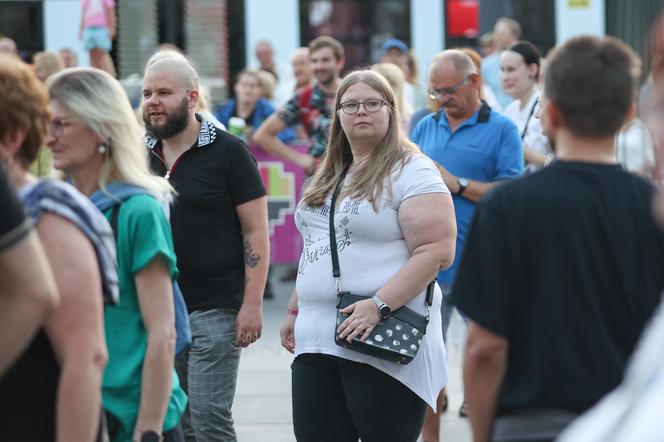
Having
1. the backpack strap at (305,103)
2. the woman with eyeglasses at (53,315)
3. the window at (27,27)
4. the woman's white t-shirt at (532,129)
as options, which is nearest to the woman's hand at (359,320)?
the woman with eyeglasses at (53,315)

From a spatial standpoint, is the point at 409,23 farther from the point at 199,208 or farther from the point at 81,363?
the point at 81,363

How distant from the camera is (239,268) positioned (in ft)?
17.3

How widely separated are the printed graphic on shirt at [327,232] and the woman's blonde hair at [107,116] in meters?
1.04

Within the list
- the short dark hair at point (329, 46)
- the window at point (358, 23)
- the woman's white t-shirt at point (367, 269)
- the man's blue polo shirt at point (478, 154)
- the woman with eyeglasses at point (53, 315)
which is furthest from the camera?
the window at point (358, 23)

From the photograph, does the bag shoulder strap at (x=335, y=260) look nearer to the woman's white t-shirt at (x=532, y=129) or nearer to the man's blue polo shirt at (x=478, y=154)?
the man's blue polo shirt at (x=478, y=154)

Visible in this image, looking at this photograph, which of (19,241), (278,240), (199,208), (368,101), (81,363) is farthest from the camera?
(278,240)

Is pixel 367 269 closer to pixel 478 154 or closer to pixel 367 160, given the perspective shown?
pixel 367 160

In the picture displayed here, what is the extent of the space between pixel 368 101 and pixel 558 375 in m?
2.06

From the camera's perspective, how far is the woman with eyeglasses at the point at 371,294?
4496mm

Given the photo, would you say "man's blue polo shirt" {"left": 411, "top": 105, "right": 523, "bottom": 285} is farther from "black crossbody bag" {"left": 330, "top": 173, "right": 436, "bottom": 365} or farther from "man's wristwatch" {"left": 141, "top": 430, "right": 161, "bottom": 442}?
"man's wristwatch" {"left": 141, "top": 430, "right": 161, "bottom": 442}

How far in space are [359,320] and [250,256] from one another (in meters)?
0.91

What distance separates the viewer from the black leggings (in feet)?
14.7

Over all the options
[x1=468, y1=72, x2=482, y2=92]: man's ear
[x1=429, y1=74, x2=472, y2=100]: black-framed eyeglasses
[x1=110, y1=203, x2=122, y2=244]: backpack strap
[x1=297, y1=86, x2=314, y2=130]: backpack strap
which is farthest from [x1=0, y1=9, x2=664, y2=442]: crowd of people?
[x1=297, y1=86, x2=314, y2=130]: backpack strap

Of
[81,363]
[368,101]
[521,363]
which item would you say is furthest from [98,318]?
[368,101]
